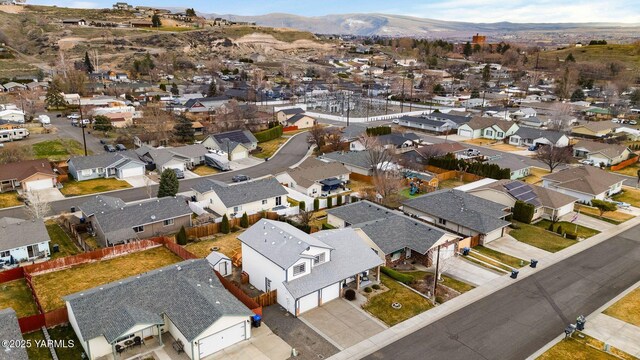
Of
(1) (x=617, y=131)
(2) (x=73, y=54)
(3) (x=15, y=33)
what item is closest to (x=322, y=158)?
(1) (x=617, y=131)

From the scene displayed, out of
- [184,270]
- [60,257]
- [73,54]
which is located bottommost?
[60,257]

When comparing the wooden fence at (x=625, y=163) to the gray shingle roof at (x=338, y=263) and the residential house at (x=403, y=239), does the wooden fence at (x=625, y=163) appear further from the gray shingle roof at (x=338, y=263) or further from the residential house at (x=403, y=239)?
the gray shingle roof at (x=338, y=263)

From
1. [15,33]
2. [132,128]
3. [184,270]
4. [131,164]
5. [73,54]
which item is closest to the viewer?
[184,270]

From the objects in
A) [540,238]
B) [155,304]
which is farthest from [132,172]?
[540,238]

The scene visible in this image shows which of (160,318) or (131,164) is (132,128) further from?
(160,318)

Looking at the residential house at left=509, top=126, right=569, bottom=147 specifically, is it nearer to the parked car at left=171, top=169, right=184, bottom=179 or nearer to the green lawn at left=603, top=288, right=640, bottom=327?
the green lawn at left=603, top=288, right=640, bottom=327

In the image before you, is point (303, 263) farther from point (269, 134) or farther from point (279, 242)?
point (269, 134)

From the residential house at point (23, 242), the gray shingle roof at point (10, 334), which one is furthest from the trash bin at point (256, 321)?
the residential house at point (23, 242)

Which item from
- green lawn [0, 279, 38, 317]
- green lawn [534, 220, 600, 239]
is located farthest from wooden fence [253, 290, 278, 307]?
green lawn [534, 220, 600, 239]
